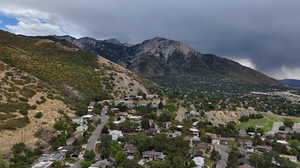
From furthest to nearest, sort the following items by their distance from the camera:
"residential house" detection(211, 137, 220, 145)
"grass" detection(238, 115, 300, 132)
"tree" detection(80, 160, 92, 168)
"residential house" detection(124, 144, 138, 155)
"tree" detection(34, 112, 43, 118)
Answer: "grass" detection(238, 115, 300, 132) → "residential house" detection(211, 137, 220, 145) → "tree" detection(34, 112, 43, 118) → "residential house" detection(124, 144, 138, 155) → "tree" detection(80, 160, 92, 168)

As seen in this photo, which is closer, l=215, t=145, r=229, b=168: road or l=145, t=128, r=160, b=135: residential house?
l=215, t=145, r=229, b=168: road

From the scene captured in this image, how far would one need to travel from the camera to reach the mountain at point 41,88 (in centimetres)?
4203

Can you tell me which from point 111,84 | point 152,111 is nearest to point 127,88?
point 111,84

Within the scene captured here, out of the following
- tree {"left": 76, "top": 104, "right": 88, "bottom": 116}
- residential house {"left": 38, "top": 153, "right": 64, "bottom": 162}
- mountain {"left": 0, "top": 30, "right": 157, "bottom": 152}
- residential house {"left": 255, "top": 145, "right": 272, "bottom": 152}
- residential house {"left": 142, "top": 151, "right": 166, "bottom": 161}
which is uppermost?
mountain {"left": 0, "top": 30, "right": 157, "bottom": 152}

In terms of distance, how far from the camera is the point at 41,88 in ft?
206

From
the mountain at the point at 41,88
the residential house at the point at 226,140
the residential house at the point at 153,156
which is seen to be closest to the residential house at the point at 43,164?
the mountain at the point at 41,88

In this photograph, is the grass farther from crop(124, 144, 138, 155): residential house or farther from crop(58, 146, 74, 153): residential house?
crop(58, 146, 74, 153): residential house

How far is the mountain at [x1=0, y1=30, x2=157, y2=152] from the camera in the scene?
42031 millimetres

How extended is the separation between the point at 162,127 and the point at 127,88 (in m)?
47.8

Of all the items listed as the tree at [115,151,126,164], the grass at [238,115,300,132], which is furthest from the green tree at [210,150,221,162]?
the grass at [238,115,300,132]

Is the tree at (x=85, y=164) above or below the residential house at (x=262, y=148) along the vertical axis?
above

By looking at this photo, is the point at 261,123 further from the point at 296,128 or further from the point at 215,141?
the point at 215,141

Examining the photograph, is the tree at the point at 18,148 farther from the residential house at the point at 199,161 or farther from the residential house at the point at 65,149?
the residential house at the point at 199,161

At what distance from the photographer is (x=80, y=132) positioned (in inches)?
1831
